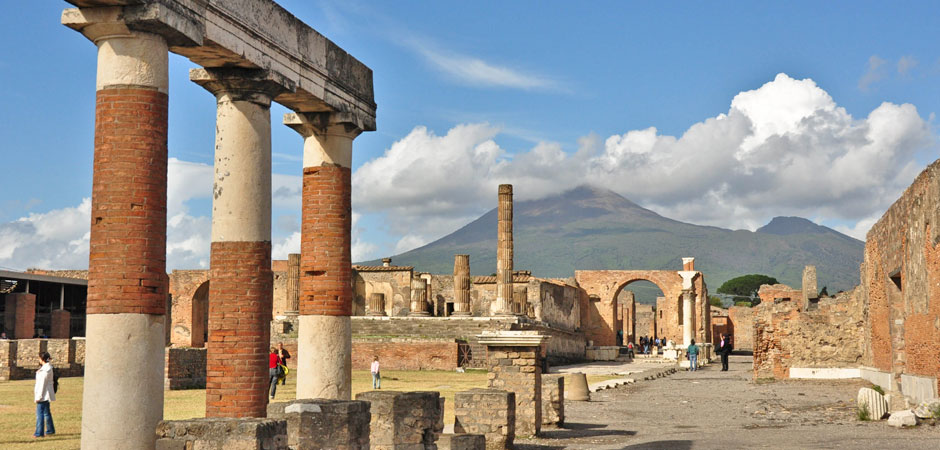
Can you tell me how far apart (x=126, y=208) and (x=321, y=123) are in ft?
12.6

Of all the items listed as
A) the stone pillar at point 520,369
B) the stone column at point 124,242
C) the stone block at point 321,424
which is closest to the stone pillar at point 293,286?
the stone pillar at point 520,369

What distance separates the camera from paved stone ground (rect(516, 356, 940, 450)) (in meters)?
12.3

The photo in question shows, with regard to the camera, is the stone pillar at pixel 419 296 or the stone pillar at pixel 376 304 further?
the stone pillar at pixel 376 304

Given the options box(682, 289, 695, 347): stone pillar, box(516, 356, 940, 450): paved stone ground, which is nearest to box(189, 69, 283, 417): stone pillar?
box(516, 356, 940, 450): paved stone ground

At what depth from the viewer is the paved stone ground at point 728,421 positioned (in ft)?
40.3

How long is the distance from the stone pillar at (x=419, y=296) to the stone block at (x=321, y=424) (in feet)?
92.9

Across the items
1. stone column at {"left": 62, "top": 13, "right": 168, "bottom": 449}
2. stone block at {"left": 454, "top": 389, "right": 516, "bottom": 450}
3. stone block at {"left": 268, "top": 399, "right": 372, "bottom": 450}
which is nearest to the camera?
stone column at {"left": 62, "top": 13, "right": 168, "bottom": 449}

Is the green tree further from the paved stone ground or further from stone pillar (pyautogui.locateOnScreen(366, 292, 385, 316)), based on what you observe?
the paved stone ground

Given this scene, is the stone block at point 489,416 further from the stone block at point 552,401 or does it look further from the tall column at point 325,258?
the stone block at point 552,401

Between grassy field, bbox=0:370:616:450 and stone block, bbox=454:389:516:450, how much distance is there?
247cm

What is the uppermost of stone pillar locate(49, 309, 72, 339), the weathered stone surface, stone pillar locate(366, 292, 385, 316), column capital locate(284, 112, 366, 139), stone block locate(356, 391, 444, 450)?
column capital locate(284, 112, 366, 139)

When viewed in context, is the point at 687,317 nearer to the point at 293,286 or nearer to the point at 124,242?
the point at 293,286

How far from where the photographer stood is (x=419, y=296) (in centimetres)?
Result: 3834

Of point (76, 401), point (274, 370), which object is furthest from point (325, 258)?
point (76, 401)
